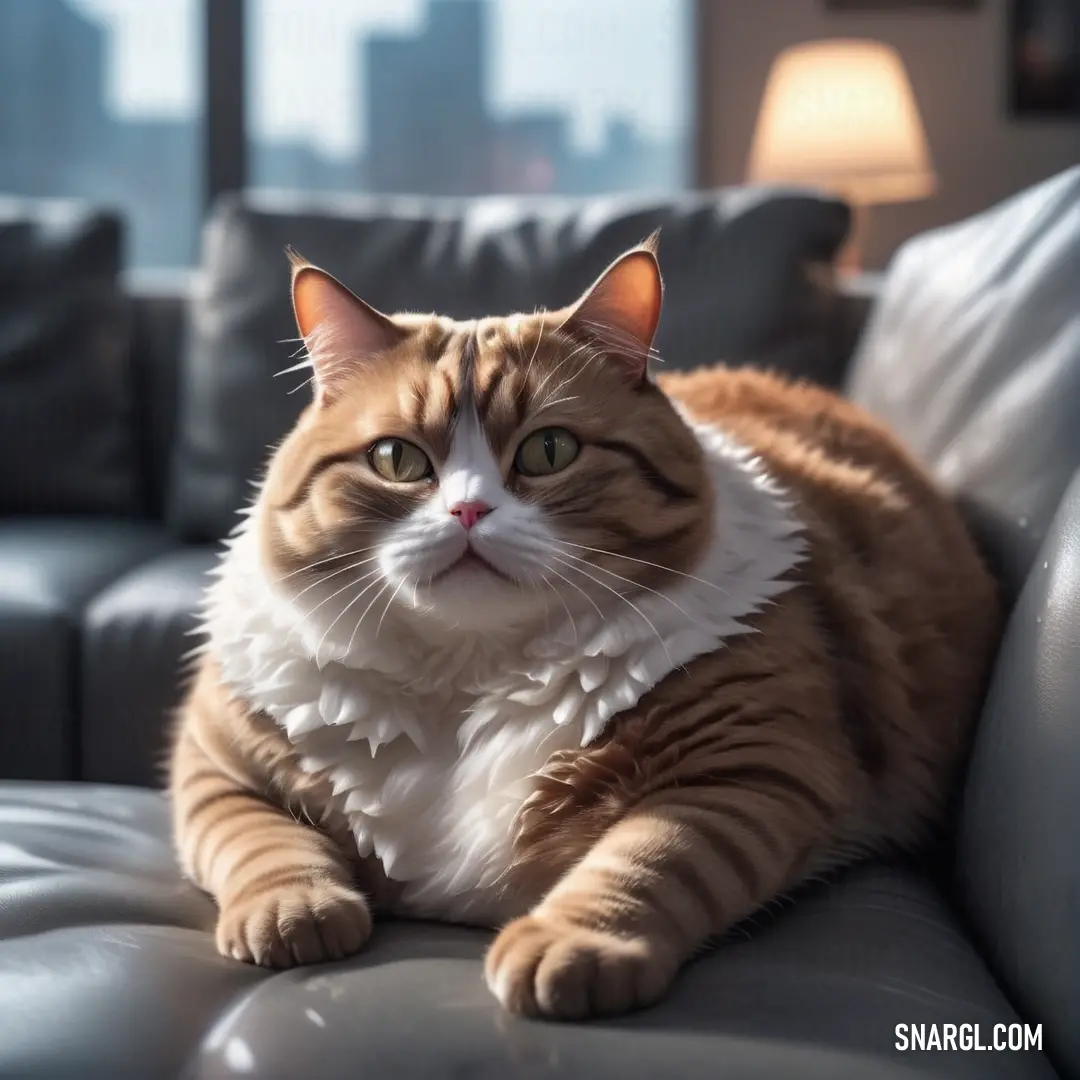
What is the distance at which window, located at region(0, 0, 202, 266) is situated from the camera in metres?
4.00

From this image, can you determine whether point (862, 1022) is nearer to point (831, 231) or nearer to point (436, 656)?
point (436, 656)

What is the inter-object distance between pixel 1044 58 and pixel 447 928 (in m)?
3.69

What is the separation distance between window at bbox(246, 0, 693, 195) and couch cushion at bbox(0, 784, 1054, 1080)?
3401 mm

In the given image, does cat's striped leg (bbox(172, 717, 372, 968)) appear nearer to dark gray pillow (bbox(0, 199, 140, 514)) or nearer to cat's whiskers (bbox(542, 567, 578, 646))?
cat's whiskers (bbox(542, 567, 578, 646))

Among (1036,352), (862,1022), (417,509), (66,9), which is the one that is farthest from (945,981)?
(66,9)

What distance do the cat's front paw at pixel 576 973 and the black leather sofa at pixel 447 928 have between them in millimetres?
14

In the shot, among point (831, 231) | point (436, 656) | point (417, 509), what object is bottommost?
point (436, 656)

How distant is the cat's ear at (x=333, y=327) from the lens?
1078mm

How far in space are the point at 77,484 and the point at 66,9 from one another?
234 cm

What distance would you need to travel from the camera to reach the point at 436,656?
108 centimetres

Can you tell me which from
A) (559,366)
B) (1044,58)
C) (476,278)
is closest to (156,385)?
(476,278)

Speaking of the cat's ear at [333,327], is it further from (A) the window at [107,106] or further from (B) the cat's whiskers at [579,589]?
(A) the window at [107,106]

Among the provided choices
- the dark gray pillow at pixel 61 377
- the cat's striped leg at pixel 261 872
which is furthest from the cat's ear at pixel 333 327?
the dark gray pillow at pixel 61 377

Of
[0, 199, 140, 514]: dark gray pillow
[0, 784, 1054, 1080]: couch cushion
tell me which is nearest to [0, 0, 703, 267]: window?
[0, 199, 140, 514]: dark gray pillow
